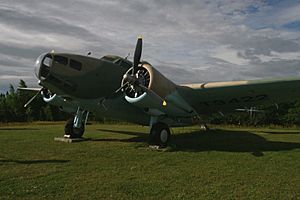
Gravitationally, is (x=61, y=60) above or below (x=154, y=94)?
above

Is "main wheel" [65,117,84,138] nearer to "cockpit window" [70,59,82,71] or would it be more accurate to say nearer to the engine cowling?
"cockpit window" [70,59,82,71]

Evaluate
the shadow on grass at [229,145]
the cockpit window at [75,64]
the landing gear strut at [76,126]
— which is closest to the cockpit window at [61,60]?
the cockpit window at [75,64]

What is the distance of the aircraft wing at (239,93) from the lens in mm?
11914

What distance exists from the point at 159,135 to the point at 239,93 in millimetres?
3909

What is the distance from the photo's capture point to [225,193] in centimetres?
580

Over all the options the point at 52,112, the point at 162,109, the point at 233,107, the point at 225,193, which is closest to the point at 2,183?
the point at 225,193

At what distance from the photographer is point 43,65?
10852 millimetres

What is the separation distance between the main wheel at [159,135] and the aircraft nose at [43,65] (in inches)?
180

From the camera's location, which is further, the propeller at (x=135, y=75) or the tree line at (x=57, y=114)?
the tree line at (x=57, y=114)

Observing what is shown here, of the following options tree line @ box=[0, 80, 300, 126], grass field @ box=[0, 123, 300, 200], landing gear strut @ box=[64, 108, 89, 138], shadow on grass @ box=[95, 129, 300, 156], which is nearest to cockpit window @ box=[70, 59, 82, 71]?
grass field @ box=[0, 123, 300, 200]

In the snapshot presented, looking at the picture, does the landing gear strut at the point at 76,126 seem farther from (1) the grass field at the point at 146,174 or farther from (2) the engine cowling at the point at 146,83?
(2) the engine cowling at the point at 146,83

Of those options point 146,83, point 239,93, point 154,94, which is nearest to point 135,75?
point 146,83

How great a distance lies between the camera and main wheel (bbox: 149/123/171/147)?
38.9 feet

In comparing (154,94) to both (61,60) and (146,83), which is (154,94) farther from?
(61,60)
